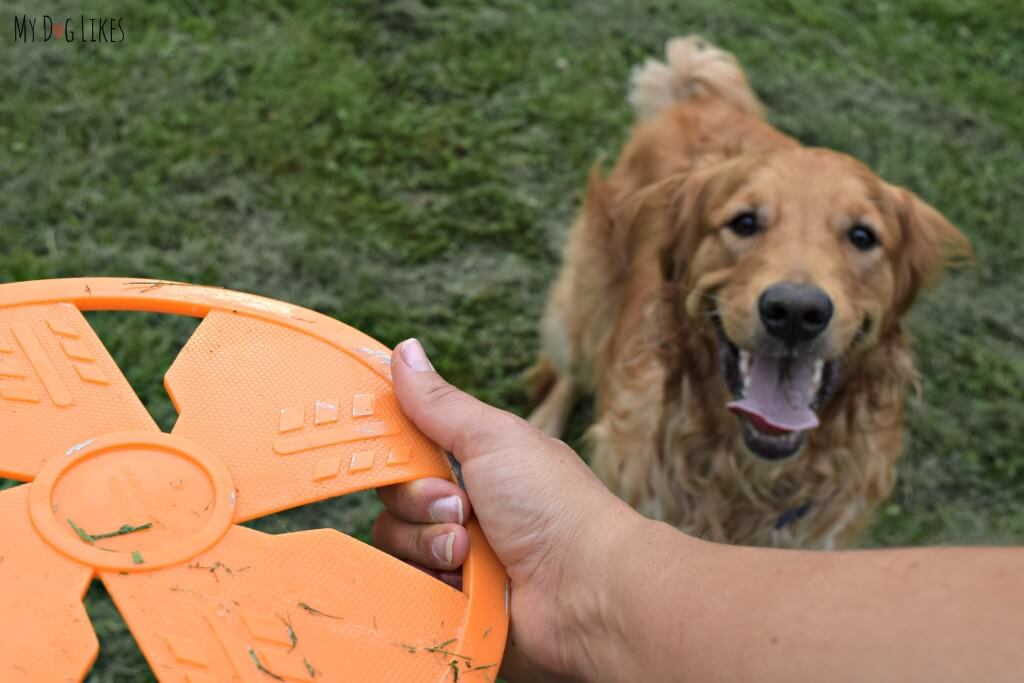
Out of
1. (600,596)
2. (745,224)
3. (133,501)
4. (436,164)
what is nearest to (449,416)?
(600,596)

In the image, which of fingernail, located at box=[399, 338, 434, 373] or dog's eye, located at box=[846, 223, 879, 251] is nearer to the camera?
fingernail, located at box=[399, 338, 434, 373]

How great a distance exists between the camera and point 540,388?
12.9 feet

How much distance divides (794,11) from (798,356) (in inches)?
147

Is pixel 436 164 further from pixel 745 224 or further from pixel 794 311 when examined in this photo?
pixel 794 311

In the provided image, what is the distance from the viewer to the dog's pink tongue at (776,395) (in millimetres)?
2746

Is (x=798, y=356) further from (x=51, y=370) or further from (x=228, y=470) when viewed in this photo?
(x=51, y=370)

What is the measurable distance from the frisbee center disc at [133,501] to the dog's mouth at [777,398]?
1.63m

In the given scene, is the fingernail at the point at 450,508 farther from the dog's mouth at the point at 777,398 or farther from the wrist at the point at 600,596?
the dog's mouth at the point at 777,398

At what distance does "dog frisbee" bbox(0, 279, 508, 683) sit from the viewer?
1455mm

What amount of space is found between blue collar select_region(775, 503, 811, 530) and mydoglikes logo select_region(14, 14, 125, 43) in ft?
12.0

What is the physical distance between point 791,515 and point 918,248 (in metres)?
0.96

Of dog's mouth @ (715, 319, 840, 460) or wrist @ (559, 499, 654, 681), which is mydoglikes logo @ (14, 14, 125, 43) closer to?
dog's mouth @ (715, 319, 840, 460)

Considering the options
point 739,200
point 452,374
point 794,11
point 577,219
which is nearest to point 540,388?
point 452,374

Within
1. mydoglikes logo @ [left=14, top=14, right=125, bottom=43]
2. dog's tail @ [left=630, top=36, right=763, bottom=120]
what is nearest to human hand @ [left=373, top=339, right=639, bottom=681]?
dog's tail @ [left=630, top=36, right=763, bottom=120]
